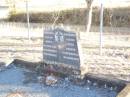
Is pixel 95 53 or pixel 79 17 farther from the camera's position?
pixel 79 17

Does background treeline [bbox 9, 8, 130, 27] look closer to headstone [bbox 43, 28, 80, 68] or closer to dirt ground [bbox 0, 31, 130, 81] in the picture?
dirt ground [bbox 0, 31, 130, 81]

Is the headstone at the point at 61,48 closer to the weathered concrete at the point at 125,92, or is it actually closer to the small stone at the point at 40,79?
the small stone at the point at 40,79

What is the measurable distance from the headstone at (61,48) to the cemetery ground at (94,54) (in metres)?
0.44

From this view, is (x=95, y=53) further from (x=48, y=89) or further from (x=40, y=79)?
(x=48, y=89)

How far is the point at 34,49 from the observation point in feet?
36.6

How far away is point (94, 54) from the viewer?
1033cm

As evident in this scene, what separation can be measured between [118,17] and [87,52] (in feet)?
21.4

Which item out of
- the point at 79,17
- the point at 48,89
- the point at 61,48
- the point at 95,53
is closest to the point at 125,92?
the point at 48,89

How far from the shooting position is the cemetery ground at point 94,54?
8.16m

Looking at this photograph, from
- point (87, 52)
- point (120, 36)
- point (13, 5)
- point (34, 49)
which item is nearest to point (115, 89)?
point (87, 52)

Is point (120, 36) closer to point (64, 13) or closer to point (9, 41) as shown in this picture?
point (9, 41)

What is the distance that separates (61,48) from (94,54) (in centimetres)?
324

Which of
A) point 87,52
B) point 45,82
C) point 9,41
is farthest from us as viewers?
point 9,41

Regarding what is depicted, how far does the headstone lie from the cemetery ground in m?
0.44
